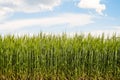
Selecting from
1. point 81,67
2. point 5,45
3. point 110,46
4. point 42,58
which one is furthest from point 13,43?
point 110,46

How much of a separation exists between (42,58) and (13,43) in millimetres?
916

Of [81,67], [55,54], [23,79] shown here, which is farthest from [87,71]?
[23,79]

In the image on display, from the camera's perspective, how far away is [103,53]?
9742 millimetres

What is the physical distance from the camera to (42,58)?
9562mm

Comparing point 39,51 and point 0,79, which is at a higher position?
point 39,51

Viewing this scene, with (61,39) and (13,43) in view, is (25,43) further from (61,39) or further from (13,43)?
(61,39)

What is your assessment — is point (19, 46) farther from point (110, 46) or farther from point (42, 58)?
point (110, 46)

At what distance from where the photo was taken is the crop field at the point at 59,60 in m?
9.48

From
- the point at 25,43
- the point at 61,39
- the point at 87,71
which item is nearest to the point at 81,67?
the point at 87,71

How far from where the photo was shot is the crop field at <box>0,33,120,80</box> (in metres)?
9.48

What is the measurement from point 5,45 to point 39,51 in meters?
0.94

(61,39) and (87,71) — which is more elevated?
(61,39)

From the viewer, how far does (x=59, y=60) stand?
953cm

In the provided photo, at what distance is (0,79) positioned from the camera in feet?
31.1
